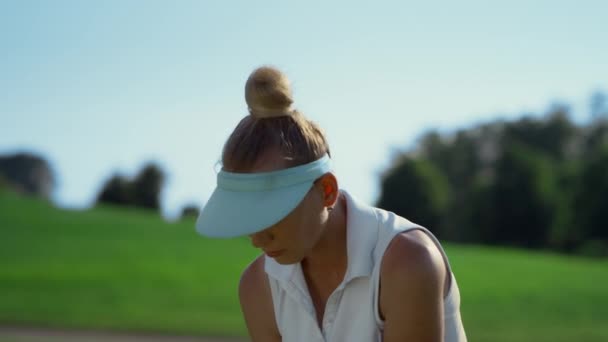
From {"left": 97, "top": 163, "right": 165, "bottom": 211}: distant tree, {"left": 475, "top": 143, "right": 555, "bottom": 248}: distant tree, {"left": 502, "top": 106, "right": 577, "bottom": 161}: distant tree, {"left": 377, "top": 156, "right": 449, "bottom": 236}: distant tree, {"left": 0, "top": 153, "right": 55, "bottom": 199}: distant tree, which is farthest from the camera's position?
{"left": 502, "top": 106, "right": 577, "bottom": 161}: distant tree

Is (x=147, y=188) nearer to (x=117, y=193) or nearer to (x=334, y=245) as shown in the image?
(x=117, y=193)

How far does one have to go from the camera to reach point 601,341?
14.6 metres

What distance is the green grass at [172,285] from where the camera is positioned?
52.3 ft

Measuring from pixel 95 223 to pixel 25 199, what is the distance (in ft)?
18.3

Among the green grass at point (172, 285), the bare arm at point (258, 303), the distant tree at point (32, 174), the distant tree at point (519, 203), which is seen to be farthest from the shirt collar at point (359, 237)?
the distant tree at point (32, 174)

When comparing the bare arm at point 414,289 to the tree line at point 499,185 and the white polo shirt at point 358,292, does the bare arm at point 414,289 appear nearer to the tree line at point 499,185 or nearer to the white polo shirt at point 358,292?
the white polo shirt at point 358,292

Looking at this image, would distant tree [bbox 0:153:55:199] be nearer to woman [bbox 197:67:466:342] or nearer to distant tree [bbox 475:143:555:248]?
distant tree [bbox 475:143:555:248]

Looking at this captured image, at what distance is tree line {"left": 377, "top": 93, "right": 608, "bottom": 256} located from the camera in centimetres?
4861

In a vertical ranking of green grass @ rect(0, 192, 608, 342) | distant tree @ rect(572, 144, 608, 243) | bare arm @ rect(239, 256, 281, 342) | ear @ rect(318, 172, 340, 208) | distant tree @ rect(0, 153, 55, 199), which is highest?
ear @ rect(318, 172, 340, 208)

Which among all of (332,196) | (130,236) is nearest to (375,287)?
(332,196)

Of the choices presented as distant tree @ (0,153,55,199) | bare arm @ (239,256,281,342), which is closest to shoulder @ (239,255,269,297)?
bare arm @ (239,256,281,342)

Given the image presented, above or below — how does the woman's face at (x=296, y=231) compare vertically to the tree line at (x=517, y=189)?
above

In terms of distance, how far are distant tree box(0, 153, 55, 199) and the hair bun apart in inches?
2543

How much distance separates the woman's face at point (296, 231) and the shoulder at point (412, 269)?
21 cm
